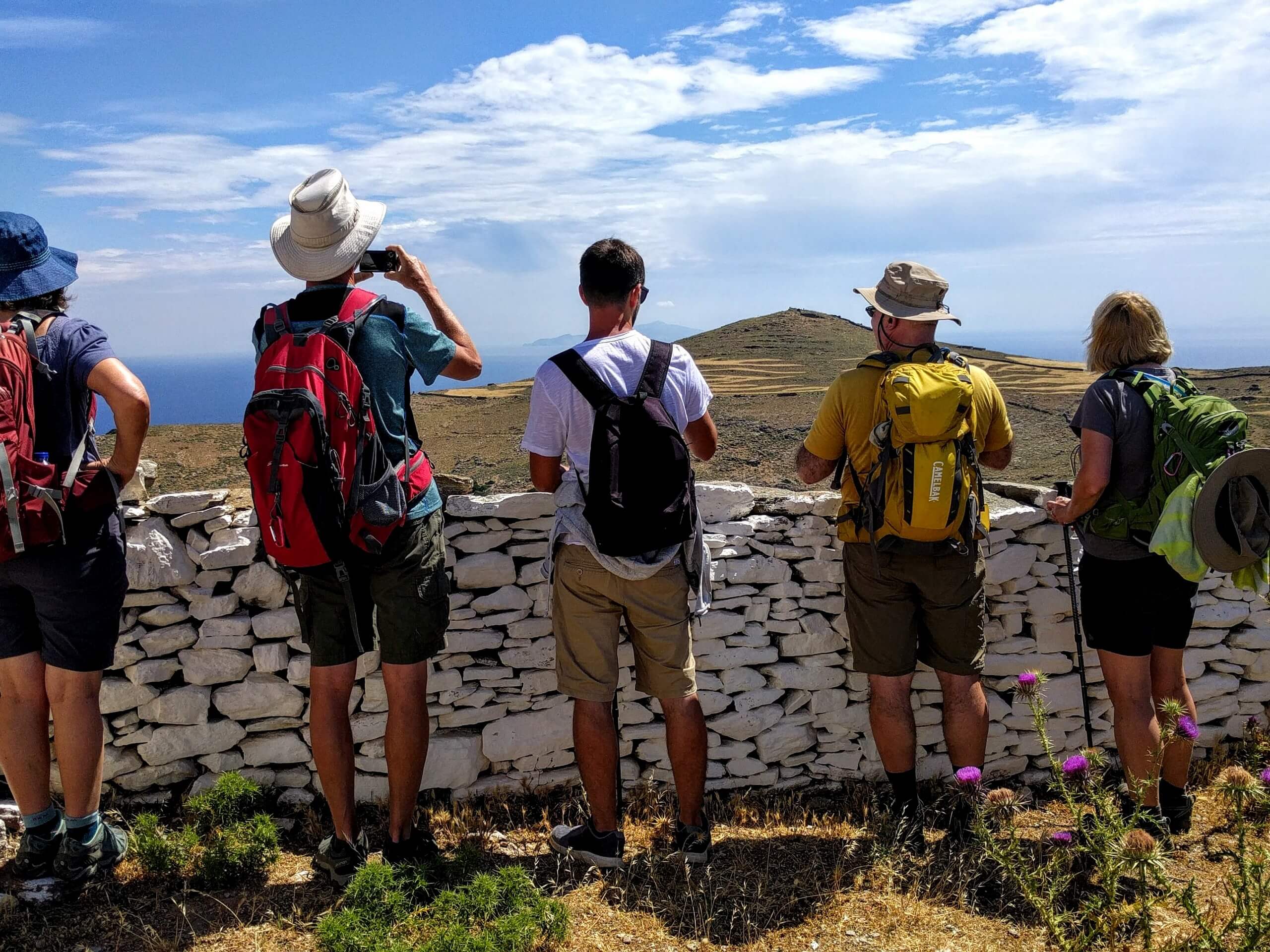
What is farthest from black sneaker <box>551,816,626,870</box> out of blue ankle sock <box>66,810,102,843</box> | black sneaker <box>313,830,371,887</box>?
blue ankle sock <box>66,810,102,843</box>

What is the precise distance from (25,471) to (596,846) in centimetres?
257

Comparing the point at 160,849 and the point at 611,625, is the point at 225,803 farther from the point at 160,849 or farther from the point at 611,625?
the point at 611,625

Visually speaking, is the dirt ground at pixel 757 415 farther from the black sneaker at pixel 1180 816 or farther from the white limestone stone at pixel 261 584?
the black sneaker at pixel 1180 816

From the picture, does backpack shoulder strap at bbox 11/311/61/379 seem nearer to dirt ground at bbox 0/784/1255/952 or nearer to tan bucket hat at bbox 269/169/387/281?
tan bucket hat at bbox 269/169/387/281

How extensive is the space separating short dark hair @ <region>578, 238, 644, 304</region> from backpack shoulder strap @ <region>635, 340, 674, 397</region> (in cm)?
24

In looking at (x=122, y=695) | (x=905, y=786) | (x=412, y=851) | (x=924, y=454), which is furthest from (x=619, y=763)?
(x=122, y=695)

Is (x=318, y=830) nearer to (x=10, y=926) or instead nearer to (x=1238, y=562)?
(x=10, y=926)

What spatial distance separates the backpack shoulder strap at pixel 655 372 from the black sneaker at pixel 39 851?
2891 millimetres

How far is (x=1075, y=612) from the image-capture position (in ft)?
15.2

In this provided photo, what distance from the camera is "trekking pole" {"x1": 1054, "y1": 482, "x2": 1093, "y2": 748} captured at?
4480mm

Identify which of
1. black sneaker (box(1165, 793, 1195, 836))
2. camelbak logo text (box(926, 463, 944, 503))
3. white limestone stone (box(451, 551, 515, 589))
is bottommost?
black sneaker (box(1165, 793, 1195, 836))

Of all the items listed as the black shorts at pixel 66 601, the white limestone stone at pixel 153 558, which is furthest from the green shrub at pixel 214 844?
the white limestone stone at pixel 153 558

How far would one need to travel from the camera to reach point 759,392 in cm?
646

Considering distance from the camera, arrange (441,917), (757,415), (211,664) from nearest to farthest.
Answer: (441,917) < (211,664) < (757,415)
